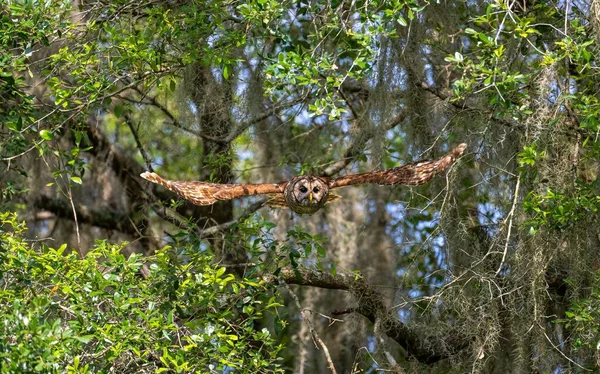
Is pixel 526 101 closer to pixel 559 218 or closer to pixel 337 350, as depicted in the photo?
pixel 559 218

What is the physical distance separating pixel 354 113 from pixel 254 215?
3.03 ft

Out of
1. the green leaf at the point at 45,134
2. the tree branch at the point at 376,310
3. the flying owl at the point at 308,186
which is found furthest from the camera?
the tree branch at the point at 376,310

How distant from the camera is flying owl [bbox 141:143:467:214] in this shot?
16.5 feet

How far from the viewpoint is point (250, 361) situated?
187 inches

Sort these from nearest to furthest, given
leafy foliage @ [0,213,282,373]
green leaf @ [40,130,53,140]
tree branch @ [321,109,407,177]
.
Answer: leafy foliage @ [0,213,282,373]
green leaf @ [40,130,53,140]
tree branch @ [321,109,407,177]

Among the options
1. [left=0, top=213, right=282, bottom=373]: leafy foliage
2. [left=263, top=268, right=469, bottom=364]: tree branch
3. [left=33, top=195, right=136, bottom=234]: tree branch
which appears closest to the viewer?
[left=0, top=213, right=282, bottom=373]: leafy foliage

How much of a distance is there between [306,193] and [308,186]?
0.04 metres

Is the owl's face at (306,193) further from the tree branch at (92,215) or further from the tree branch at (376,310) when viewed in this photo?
the tree branch at (92,215)

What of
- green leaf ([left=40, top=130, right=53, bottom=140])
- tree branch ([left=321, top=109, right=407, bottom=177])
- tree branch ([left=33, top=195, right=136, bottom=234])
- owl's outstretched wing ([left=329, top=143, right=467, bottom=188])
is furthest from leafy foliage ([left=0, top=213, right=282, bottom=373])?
tree branch ([left=33, top=195, right=136, bottom=234])

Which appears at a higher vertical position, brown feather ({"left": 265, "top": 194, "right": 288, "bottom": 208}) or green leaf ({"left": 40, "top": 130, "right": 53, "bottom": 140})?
green leaf ({"left": 40, "top": 130, "right": 53, "bottom": 140})

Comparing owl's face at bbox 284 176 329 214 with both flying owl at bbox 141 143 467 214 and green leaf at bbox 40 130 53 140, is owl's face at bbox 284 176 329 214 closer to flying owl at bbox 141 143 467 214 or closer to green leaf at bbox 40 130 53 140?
flying owl at bbox 141 143 467 214

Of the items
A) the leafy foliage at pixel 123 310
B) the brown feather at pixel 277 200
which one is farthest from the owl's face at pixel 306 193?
the leafy foliage at pixel 123 310

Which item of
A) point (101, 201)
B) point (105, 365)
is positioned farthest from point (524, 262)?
point (101, 201)

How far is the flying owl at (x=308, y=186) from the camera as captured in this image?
5027mm
